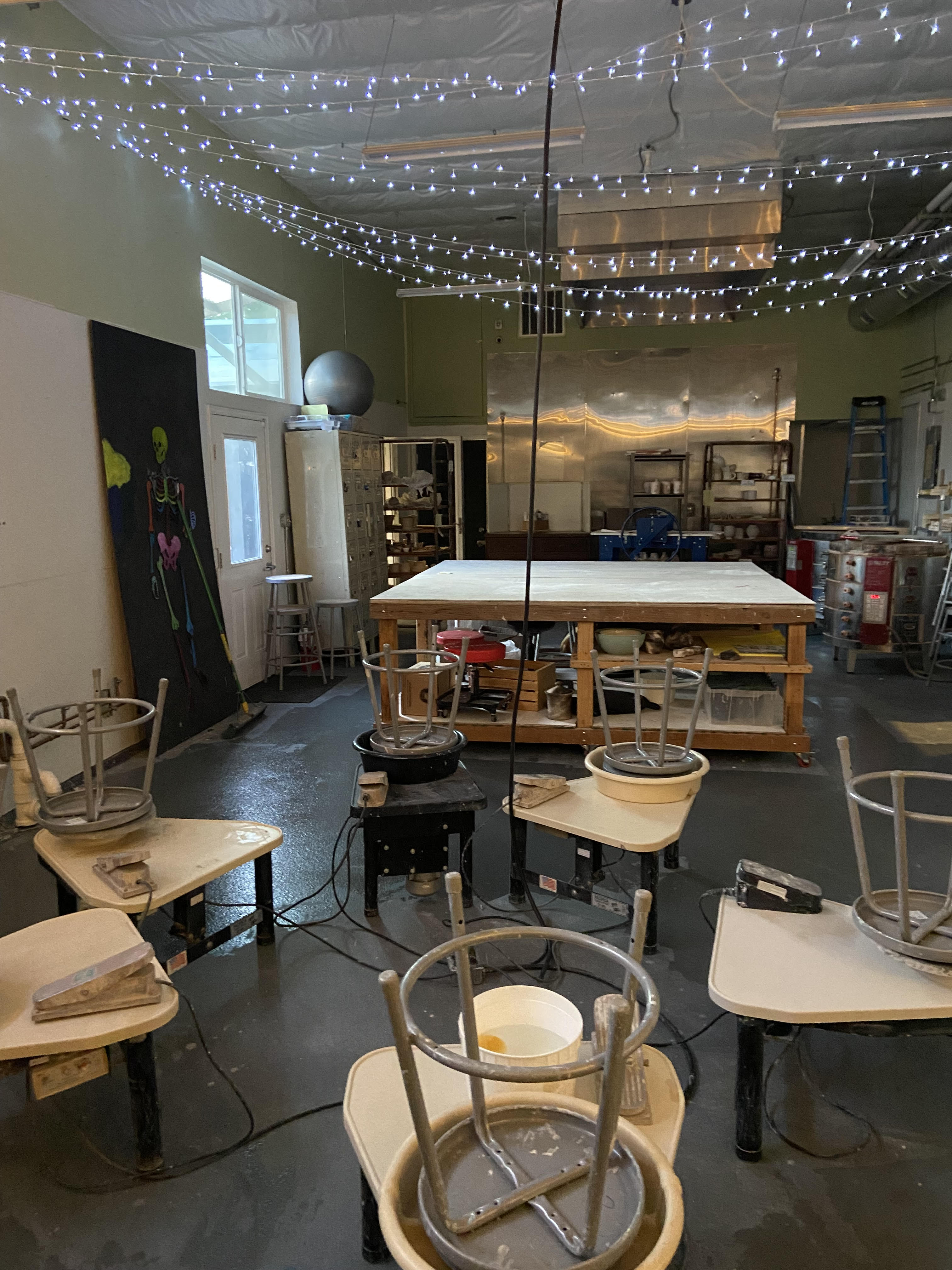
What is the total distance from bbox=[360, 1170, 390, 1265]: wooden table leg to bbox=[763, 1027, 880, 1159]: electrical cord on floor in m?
0.93

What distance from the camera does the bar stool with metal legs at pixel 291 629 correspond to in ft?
21.6

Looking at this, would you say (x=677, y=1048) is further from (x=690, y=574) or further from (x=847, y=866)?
(x=690, y=574)

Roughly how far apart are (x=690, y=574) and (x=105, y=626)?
144 inches

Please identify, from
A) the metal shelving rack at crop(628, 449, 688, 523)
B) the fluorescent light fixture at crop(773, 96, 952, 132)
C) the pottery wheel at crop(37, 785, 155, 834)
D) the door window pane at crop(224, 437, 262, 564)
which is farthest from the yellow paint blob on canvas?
the metal shelving rack at crop(628, 449, 688, 523)

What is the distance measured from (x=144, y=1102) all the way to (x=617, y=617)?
323 cm

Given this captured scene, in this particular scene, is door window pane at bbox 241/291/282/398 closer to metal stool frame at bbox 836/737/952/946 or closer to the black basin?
the black basin

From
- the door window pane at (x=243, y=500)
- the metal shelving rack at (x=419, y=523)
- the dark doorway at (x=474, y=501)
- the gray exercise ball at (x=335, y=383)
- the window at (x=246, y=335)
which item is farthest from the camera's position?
the dark doorway at (x=474, y=501)

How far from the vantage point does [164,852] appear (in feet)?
7.82

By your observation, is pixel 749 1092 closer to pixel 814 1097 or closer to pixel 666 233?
pixel 814 1097

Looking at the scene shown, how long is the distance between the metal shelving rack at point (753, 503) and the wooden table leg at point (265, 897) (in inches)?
296

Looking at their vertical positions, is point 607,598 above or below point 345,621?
above

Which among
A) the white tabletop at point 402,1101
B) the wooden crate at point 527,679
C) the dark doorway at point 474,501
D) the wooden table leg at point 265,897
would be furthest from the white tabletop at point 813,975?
the dark doorway at point 474,501

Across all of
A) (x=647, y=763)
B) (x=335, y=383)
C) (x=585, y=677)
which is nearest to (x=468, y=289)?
(x=335, y=383)

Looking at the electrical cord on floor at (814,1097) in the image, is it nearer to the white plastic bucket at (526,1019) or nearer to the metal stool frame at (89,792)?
the white plastic bucket at (526,1019)
